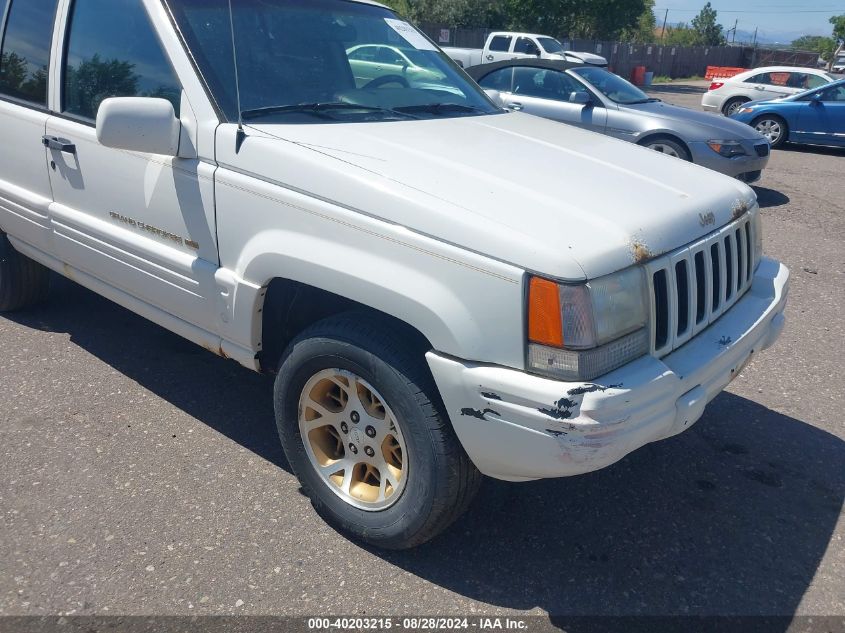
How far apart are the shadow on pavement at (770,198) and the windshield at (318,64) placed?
6.55m

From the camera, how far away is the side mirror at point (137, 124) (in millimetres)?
2830

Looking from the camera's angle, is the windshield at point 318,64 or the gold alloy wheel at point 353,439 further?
the windshield at point 318,64

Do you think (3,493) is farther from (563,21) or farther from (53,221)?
(563,21)

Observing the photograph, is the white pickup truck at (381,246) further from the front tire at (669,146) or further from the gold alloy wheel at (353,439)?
the front tire at (669,146)

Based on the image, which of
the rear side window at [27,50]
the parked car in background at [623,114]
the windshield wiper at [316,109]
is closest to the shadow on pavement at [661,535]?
the windshield wiper at [316,109]

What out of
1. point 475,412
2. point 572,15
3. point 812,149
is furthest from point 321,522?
point 572,15

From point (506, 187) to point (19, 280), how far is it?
11.5ft

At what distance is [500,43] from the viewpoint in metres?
23.0

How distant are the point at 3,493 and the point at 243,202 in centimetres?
158

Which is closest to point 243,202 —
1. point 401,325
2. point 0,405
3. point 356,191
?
point 356,191

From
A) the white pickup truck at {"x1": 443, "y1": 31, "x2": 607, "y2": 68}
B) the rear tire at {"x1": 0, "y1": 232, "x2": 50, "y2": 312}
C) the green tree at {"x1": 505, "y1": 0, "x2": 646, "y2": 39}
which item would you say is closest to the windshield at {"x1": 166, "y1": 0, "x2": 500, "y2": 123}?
the rear tire at {"x1": 0, "y1": 232, "x2": 50, "y2": 312}

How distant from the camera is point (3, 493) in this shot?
3.14 meters

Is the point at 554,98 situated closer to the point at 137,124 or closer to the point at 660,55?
the point at 137,124

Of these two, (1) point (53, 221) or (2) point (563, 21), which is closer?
(1) point (53, 221)
